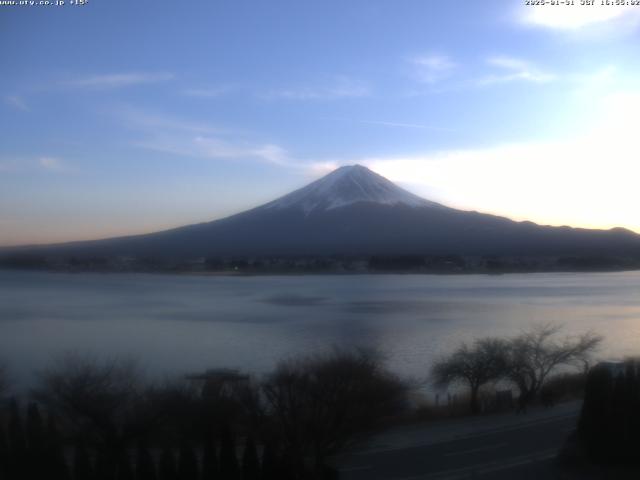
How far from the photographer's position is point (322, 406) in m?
4.42

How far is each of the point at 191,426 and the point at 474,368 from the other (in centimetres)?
393

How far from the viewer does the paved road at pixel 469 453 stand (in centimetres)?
430

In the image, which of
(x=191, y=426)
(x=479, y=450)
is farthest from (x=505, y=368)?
(x=191, y=426)

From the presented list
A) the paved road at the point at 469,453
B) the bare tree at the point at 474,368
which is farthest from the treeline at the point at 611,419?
the bare tree at the point at 474,368

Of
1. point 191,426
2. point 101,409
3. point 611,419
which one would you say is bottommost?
point 611,419

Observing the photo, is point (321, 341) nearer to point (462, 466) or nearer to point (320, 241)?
point (462, 466)

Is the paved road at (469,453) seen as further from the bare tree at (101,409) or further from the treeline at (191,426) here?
the bare tree at (101,409)

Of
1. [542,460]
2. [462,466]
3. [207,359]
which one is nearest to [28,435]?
[462,466]

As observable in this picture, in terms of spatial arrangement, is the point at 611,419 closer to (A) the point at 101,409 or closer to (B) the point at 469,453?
(B) the point at 469,453

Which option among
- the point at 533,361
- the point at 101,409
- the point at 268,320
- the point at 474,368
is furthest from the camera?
the point at 268,320

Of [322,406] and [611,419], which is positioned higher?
[322,406]

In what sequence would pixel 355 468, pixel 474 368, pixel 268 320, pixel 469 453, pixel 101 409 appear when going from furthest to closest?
pixel 268 320 < pixel 474 368 < pixel 469 453 < pixel 355 468 < pixel 101 409

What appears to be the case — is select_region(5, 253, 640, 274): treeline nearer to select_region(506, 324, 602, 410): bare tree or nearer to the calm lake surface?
the calm lake surface

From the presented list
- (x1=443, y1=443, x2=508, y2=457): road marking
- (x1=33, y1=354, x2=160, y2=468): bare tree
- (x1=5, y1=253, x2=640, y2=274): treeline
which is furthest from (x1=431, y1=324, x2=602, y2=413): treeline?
(x1=5, y1=253, x2=640, y2=274): treeline
